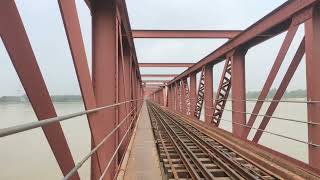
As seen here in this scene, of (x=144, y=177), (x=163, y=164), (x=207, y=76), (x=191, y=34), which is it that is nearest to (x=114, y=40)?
(x=144, y=177)

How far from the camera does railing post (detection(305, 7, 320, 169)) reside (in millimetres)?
6472

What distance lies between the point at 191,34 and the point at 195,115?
220 inches

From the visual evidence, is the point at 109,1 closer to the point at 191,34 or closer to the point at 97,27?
the point at 97,27

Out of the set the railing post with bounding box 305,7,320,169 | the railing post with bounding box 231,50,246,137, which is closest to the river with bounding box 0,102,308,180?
the railing post with bounding box 231,50,246,137

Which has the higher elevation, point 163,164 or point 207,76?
point 207,76

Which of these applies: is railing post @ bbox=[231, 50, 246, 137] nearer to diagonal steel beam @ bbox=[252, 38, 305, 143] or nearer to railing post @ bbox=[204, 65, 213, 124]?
diagonal steel beam @ bbox=[252, 38, 305, 143]

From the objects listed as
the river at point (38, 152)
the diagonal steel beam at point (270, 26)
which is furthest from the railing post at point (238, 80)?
the river at point (38, 152)

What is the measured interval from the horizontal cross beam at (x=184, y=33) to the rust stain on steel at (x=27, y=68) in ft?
55.7

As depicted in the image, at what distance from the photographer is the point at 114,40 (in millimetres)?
5883

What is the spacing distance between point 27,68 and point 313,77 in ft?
18.4

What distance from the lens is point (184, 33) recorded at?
20.3m

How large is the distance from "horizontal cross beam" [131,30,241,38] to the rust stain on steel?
17.0m

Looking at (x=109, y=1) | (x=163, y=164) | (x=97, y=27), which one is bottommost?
(x=163, y=164)

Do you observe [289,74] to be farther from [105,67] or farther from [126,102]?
[105,67]
